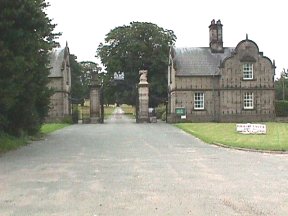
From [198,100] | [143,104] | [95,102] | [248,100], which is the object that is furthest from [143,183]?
[248,100]

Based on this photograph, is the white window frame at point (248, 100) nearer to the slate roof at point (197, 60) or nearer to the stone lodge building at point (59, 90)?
the slate roof at point (197, 60)

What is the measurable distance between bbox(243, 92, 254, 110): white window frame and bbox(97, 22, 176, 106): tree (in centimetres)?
1598

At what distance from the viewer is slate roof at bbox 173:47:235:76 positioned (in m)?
49.6

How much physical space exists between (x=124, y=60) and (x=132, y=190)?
56813mm

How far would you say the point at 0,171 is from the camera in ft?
43.4

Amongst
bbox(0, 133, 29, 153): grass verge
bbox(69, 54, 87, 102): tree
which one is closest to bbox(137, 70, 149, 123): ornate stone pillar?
bbox(0, 133, 29, 153): grass verge

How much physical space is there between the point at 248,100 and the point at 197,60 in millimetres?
6837

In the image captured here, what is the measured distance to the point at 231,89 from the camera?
4916cm

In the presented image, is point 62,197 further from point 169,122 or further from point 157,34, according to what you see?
point 157,34

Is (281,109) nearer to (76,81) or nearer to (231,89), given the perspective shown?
(231,89)

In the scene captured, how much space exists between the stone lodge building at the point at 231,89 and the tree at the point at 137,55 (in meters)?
14.2

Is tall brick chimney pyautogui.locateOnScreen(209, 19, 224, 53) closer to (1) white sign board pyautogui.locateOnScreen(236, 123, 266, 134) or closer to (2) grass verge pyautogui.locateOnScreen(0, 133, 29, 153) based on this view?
(1) white sign board pyautogui.locateOnScreen(236, 123, 266, 134)

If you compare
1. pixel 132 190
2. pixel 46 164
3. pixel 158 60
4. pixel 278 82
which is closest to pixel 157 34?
pixel 158 60

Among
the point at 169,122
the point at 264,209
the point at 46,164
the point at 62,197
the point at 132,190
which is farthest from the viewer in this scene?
the point at 169,122
